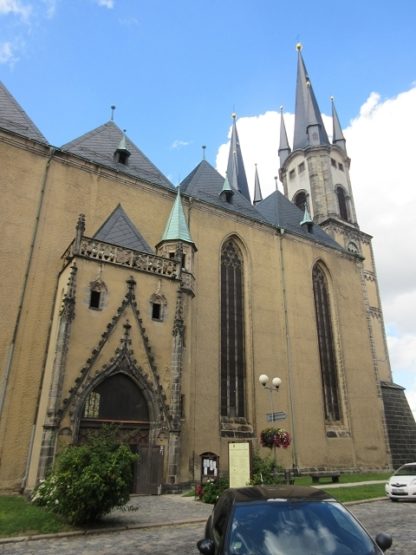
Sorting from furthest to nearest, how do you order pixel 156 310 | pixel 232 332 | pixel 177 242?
1. pixel 232 332
2. pixel 177 242
3. pixel 156 310

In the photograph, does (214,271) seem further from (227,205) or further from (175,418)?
(175,418)

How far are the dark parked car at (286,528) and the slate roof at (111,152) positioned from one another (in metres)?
18.7

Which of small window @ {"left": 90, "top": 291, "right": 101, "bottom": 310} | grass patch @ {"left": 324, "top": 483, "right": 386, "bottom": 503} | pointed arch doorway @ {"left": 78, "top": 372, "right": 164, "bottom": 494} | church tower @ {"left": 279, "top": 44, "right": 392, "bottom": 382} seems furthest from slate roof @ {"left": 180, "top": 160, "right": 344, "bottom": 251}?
grass patch @ {"left": 324, "top": 483, "right": 386, "bottom": 503}

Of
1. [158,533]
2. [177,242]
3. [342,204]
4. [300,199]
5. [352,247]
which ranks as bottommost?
[158,533]

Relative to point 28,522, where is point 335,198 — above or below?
above

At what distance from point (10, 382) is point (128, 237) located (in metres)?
7.15

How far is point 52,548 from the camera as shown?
270 inches

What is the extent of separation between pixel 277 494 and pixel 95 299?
12.2m

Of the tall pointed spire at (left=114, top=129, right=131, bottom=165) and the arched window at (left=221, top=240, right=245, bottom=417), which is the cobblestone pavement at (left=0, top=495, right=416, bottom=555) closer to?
the arched window at (left=221, top=240, right=245, bottom=417)

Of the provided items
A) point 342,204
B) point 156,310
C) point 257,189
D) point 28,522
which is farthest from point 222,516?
point 257,189

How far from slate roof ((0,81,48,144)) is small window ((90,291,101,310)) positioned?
26.4 ft

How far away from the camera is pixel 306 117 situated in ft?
137

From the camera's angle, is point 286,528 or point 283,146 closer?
point 286,528

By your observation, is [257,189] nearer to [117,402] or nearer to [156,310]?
[156,310]
